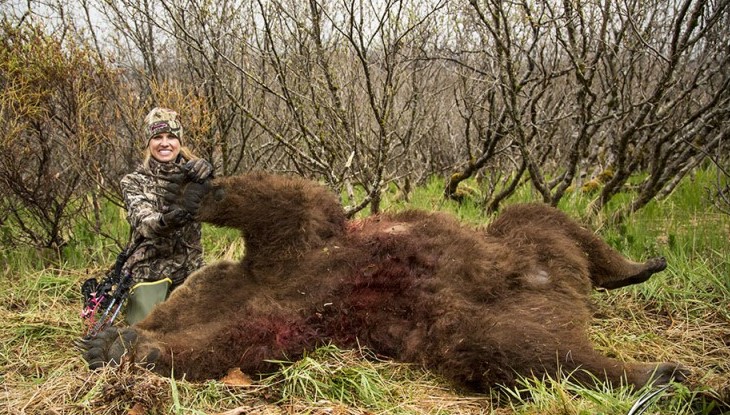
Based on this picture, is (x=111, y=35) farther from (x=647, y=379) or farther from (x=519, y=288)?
(x=647, y=379)

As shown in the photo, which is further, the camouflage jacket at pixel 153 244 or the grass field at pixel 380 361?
the camouflage jacket at pixel 153 244

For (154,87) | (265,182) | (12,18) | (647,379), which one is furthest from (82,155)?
(647,379)

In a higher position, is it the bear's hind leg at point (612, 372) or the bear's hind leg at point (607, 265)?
the bear's hind leg at point (607, 265)

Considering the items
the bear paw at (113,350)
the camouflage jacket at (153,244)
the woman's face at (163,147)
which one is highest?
Answer: the woman's face at (163,147)

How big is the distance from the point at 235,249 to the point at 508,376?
3126mm

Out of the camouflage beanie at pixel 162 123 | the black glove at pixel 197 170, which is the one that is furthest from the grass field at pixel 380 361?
the camouflage beanie at pixel 162 123

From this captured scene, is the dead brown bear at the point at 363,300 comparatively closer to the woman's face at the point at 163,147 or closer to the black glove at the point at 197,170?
the black glove at the point at 197,170

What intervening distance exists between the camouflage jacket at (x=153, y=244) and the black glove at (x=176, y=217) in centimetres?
88

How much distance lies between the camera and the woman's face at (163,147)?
4.00m

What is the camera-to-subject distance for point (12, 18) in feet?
15.6

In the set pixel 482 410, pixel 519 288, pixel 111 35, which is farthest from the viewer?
pixel 111 35

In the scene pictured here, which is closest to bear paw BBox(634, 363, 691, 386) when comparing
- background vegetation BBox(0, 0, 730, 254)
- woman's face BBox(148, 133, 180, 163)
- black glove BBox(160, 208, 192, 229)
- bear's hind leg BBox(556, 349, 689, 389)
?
bear's hind leg BBox(556, 349, 689, 389)

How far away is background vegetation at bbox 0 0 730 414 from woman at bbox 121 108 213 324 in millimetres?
534

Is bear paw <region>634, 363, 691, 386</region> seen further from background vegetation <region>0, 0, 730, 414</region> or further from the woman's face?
the woman's face
